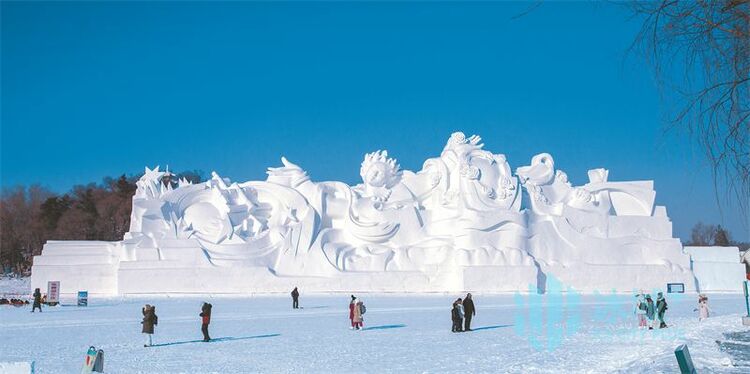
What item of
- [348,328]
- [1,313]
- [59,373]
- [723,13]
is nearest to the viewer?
[723,13]

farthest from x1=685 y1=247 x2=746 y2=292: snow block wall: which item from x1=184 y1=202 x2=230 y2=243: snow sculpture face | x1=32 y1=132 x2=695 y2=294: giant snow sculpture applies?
x1=184 y1=202 x2=230 y2=243: snow sculpture face

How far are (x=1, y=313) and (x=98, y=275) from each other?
13.0 metres

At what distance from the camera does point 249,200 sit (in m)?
39.8

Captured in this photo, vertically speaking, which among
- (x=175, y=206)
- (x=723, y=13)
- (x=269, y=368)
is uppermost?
(x=175, y=206)

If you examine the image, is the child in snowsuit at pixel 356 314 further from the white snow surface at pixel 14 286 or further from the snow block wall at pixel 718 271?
the snow block wall at pixel 718 271

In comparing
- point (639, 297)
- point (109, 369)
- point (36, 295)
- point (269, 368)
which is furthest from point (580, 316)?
point (36, 295)

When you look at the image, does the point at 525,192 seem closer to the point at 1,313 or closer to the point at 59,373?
the point at 1,313

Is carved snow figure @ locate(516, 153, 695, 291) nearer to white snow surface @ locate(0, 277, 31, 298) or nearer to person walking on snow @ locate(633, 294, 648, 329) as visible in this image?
person walking on snow @ locate(633, 294, 648, 329)

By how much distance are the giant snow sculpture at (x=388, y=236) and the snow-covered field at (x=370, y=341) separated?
38.9ft

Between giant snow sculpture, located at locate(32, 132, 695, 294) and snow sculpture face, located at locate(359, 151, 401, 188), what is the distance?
6 centimetres

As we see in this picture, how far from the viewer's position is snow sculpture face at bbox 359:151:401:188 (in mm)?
40750

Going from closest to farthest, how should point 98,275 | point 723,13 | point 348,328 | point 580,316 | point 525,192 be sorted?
point 723,13, point 348,328, point 580,316, point 98,275, point 525,192

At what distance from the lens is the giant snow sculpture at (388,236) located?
37344 millimetres

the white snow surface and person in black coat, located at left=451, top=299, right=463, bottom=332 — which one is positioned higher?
the white snow surface
